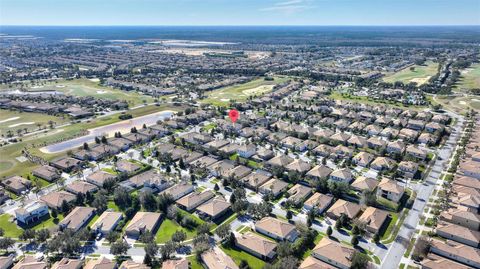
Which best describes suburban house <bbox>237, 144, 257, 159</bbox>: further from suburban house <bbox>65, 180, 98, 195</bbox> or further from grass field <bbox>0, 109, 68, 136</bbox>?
grass field <bbox>0, 109, 68, 136</bbox>

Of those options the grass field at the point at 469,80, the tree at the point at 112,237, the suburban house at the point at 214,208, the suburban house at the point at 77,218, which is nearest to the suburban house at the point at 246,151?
the suburban house at the point at 214,208

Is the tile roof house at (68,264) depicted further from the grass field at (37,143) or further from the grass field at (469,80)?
the grass field at (469,80)

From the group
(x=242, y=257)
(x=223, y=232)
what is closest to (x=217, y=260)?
(x=242, y=257)

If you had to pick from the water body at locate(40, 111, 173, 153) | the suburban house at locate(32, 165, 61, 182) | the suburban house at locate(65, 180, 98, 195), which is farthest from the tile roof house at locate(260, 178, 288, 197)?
the water body at locate(40, 111, 173, 153)

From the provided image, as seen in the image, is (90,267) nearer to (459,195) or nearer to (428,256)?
(428,256)

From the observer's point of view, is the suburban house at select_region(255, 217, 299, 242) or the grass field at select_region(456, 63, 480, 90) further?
the grass field at select_region(456, 63, 480, 90)

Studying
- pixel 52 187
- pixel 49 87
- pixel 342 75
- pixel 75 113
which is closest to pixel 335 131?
pixel 52 187

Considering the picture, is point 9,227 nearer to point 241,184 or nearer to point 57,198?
point 57,198
